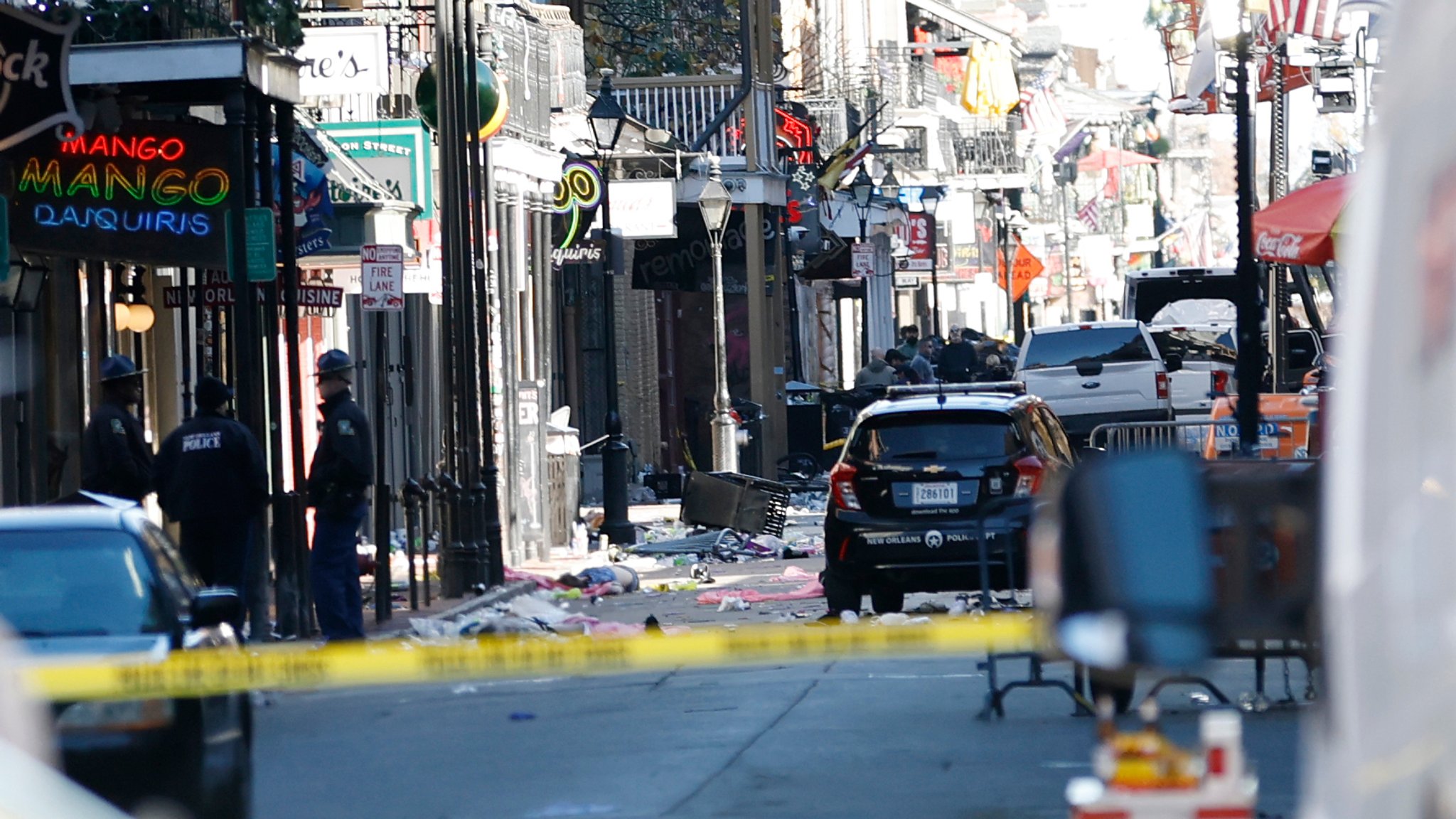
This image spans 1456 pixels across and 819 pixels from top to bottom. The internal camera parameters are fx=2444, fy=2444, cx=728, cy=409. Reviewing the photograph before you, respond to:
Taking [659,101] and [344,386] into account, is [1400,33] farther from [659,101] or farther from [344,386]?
[659,101]

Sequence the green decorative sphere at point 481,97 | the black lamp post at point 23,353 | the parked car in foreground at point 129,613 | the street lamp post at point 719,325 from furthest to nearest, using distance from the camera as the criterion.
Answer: the street lamp post at point 719,325
the green decorative sphere at point 481,97
the black lamp post at point 23,353
the parked car in foreground at point 129,613

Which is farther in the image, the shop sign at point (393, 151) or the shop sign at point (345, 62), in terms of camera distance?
the shop sign at point (393, 151)

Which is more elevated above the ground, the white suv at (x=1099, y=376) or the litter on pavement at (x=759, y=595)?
the white suv at (x=1099, y=376)

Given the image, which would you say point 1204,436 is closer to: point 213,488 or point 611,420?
point 611,420

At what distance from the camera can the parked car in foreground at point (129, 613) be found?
8820 mm

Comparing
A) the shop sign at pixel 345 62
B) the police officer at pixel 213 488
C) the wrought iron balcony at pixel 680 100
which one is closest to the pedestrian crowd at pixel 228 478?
the police officer at pixel 213 488

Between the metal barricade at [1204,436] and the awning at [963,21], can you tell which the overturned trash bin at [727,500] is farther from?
the awning at [963,21]

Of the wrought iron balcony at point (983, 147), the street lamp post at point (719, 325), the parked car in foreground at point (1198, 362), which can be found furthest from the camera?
the wrought iron balcony at point (983, 147)

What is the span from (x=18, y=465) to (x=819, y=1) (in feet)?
136

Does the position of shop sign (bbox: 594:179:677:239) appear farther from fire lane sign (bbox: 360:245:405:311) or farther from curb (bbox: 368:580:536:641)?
fire lane sign (bbox: 360:245:405:311)

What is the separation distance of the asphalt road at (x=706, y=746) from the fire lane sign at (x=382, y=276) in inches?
218

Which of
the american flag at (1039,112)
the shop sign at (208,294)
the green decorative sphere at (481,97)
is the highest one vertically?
the american flag at (1039,112)

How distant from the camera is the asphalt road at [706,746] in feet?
30.6

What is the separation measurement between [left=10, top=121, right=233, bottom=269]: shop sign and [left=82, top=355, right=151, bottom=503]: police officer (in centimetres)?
137
